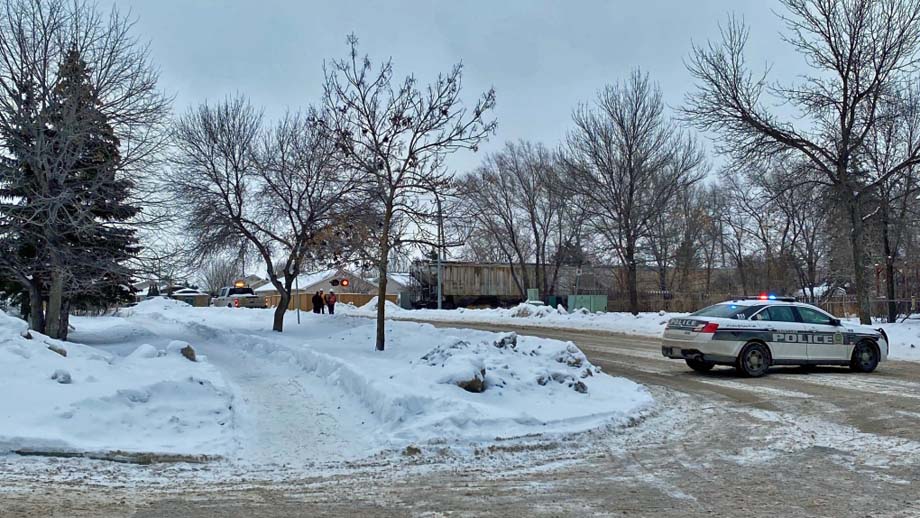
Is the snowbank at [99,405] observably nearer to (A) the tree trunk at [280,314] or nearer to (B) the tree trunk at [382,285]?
(B) the tree trunk at [382,285]

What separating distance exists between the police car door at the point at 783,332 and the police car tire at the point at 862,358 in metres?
1.28

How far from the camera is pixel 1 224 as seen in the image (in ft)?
52.4

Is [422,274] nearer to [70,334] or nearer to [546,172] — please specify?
[546,172]

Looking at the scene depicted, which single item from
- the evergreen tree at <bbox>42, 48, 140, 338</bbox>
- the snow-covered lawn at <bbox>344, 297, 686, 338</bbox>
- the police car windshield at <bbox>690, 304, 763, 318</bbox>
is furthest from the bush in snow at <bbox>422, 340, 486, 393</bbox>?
the snow-covered lawn at <bbox>344, 297, 686, 338</bbox>

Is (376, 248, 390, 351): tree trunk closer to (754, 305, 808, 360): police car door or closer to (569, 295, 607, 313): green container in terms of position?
(754, 305, 808, 360): police car door

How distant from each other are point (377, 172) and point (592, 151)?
24299mm

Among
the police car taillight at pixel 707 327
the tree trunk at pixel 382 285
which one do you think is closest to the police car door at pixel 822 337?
the police car taillight at pixel 707 327

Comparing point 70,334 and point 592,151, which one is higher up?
point 592,151

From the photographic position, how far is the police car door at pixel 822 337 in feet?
45.1

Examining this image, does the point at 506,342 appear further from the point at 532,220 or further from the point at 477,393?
the point at 532,220

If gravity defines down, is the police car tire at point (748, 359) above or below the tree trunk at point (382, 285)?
below

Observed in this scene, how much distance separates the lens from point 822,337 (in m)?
13.8

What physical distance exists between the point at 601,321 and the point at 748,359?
18.1 meters

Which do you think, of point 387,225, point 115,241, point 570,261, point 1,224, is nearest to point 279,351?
point 387,225
